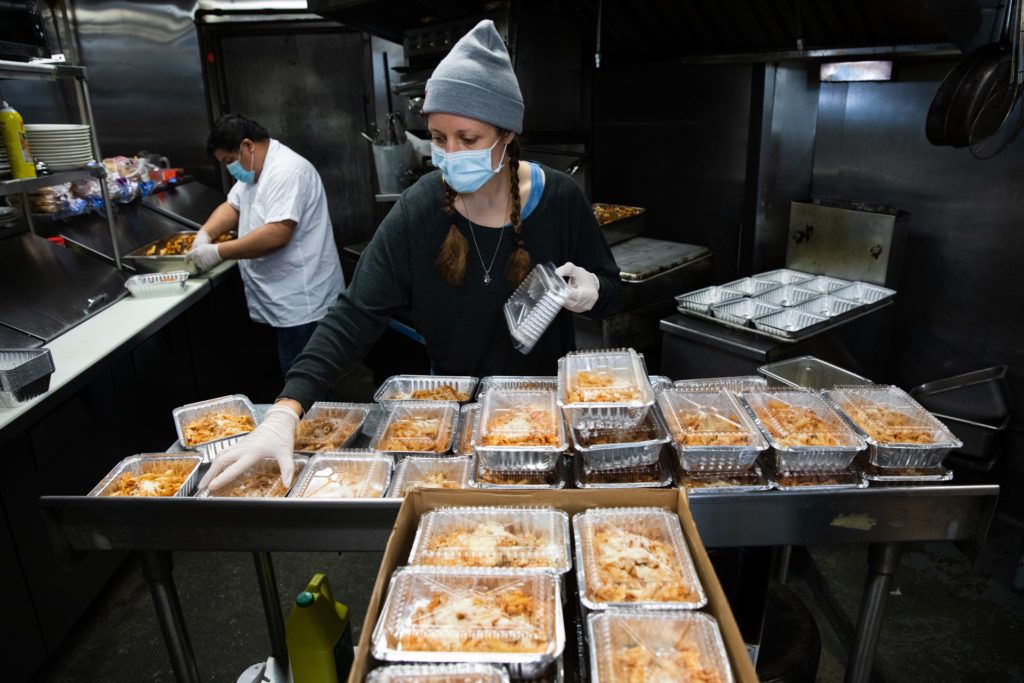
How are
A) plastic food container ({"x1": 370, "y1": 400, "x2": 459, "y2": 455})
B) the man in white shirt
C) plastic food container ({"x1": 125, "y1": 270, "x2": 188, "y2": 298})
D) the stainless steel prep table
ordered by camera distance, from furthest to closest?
plastic food container ({"x1": 125, "y1": 270, "x2": 188, "y2": 298})
the man in white shirt
plastic food container ({"x1": 370, "y1": 400, "x2": 459, "y2": 455})
the stainless steel prep table

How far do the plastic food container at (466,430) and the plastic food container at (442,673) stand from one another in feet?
2.67

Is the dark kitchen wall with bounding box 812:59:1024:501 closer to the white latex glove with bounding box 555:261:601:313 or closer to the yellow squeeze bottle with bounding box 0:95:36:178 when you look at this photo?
the white latex glove with bounding box 555:261:601:313

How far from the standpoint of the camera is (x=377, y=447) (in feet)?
6.21

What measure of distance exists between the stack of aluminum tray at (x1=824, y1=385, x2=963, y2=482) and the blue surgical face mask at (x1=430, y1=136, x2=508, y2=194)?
1.18 metres

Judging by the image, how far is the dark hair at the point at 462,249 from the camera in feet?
6.97

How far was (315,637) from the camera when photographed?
1.41 meters

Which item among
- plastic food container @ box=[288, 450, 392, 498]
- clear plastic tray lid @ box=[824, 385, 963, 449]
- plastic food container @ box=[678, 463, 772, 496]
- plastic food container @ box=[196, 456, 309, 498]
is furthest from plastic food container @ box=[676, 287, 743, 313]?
plastic food container @ box=[196, 456, 309, 498]

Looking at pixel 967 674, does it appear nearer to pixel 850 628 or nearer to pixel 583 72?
pixel 850 628

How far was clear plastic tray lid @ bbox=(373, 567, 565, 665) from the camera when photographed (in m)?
1.06

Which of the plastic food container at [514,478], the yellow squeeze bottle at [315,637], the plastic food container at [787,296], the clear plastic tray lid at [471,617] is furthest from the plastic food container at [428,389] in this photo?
the plastic food container at [787,296]

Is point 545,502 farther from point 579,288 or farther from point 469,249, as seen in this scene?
point 469,249

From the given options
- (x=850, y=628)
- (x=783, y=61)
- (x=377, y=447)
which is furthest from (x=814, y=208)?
(x=377, y=447)

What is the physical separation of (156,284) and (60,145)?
842 millimetres

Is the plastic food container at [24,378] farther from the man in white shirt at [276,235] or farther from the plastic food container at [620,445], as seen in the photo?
the plastic food container at [620,445]
